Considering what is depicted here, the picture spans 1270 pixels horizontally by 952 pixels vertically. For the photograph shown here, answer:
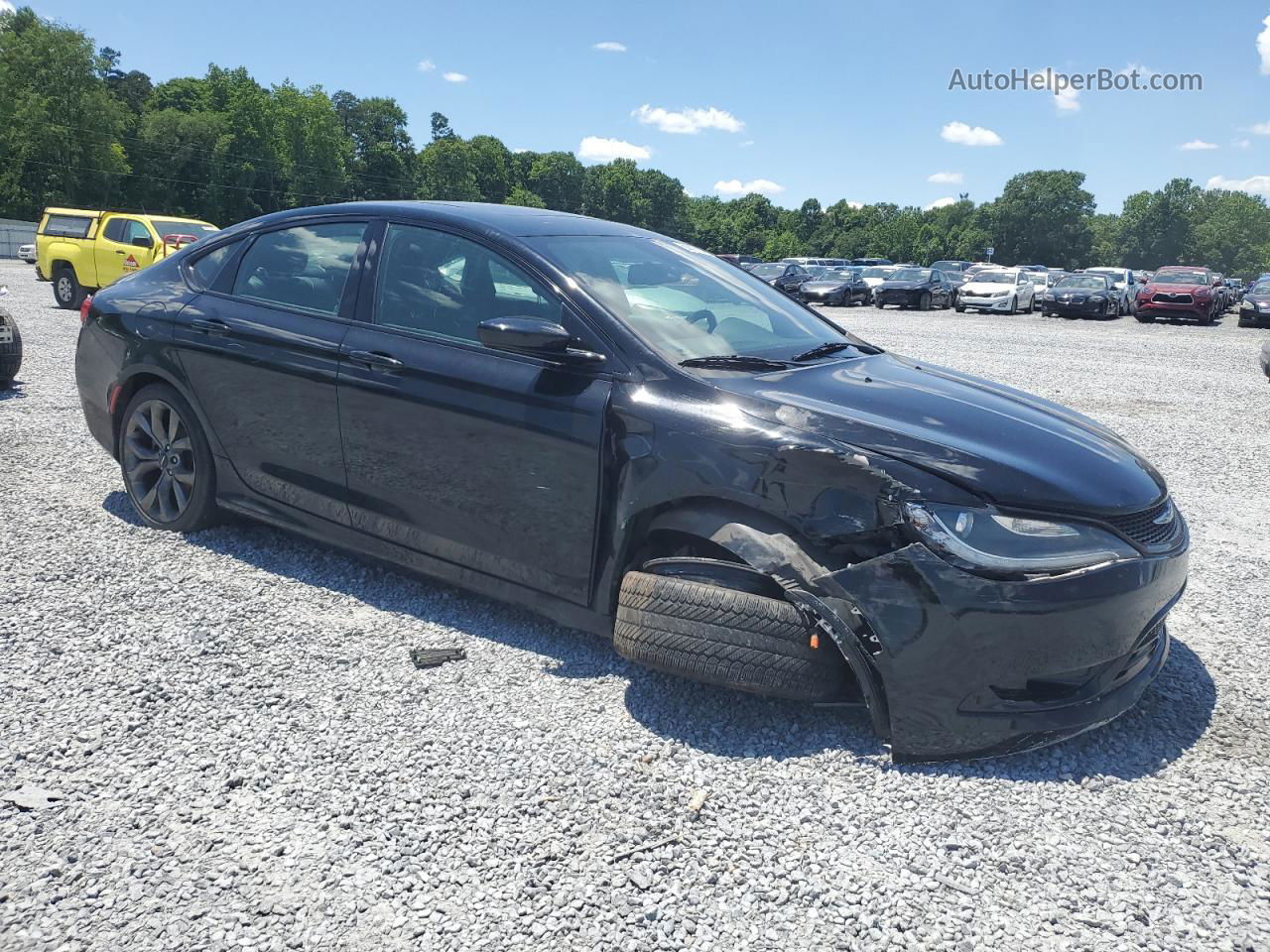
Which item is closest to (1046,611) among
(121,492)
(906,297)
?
(121,492)

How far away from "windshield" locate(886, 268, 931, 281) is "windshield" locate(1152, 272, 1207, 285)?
706 cm

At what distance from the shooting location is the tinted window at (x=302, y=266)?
13.2 ft

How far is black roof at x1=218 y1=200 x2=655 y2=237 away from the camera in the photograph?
378 cm

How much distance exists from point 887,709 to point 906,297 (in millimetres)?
31134

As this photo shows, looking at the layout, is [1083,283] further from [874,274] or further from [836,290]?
[874,274]

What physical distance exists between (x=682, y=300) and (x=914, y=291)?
30.0 m

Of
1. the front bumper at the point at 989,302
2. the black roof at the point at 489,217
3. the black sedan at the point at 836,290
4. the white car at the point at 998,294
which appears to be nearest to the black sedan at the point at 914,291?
the white car at the point at 998,294

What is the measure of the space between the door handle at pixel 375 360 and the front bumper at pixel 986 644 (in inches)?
74.6

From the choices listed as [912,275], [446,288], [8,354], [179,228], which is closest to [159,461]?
[446,288]

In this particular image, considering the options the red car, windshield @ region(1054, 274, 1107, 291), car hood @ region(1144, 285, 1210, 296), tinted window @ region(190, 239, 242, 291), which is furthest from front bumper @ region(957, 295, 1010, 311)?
tinted window @ region(190, 239, 242, 291)

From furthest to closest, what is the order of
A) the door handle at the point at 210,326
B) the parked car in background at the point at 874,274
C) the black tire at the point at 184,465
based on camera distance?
the parked car in background at the point at 874,274, the black tire at the point at 184,465, the door handle at the point at 210,326

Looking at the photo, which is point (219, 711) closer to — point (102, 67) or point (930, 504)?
point (930, 504)

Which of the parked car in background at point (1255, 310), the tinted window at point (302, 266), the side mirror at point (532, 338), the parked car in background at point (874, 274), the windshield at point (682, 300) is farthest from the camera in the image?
the parked car in background at point (874, 274)

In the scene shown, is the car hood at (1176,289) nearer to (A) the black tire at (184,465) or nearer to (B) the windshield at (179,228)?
(B) the windshield at (179,228)
